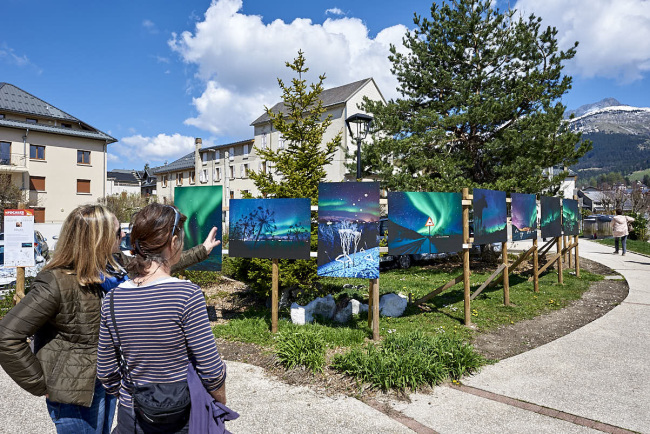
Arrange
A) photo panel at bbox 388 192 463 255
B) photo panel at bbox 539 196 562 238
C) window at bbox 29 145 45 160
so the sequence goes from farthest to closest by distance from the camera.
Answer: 1. window at bbox 29 145 45 160
2. photo panel at bbox 539 196 562 238
3. photo panel at bbox 388 192 463 255

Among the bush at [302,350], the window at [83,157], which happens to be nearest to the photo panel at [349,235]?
the bush at [302,350]

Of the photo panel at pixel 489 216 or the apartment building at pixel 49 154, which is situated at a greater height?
the apartment building at pixel 49 154

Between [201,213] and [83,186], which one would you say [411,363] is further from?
[83,186]

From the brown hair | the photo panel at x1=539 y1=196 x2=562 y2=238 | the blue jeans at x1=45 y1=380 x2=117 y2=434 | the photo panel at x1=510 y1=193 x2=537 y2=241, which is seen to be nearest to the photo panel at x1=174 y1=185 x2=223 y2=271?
the blue jeans at x1=45 y1=380 x2=117 y2=434

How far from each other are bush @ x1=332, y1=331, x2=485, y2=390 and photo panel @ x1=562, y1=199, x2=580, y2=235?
8124 mm

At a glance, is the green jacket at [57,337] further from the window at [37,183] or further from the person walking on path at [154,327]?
the window at [37,183]

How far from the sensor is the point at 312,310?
7.37 meters

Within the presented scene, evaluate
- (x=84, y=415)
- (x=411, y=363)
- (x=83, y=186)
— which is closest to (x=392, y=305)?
(x=411, y=363)

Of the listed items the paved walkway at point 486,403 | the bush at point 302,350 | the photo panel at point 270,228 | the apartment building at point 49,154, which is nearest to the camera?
the paved walkway at point 486,403

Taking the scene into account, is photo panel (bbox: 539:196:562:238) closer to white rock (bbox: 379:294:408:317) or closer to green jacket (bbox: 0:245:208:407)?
white rock (bbox: 379:294:408:317)

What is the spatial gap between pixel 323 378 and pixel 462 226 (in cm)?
419

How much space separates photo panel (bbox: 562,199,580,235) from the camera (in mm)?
11698

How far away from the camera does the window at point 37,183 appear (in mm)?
34312

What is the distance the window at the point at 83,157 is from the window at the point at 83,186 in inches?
67.6
